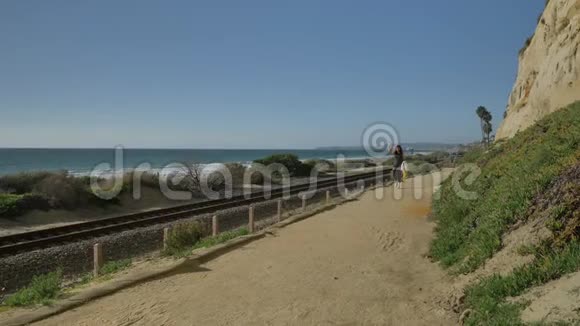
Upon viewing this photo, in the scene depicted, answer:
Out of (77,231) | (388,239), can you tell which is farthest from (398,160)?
(77,231)

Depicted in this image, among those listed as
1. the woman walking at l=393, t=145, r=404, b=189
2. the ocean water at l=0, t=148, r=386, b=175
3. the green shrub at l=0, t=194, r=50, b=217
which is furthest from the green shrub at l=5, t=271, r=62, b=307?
the ocean water at l=0, t=148, r=386, b=175

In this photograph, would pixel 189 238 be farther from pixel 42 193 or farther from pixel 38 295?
pixel 42 193

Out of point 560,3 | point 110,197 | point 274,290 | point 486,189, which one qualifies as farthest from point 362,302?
point 560,3

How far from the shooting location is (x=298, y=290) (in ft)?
23.3

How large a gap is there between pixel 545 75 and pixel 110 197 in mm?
23455

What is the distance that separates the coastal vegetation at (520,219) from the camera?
4668mm

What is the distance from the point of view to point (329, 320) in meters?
5.78

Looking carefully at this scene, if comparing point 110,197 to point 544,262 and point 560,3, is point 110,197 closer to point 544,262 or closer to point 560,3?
point 544,262

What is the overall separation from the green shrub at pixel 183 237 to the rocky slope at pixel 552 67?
13303mm

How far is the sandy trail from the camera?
5.88 m

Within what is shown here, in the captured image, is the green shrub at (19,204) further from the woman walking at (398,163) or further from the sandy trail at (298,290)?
the woman walking at (398,163)

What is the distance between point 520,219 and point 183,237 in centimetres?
884

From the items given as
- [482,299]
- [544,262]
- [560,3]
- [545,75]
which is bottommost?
[482,299]

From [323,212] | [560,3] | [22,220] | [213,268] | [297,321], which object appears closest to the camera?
[297,321]
